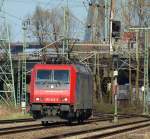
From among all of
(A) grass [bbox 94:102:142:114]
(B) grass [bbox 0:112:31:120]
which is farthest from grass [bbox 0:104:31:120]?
(A) grass [bbox 94:102:142:114]

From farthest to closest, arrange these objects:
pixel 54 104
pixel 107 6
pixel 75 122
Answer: pixel 107 6 → pixel 75 122 → pixel 54 104

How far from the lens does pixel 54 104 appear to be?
33.4 meters

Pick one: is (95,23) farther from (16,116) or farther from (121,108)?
(16,116)

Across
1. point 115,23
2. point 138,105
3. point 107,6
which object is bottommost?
point 138,105

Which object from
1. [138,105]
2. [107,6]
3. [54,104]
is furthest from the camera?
[138,105]

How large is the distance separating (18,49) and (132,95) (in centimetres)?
4042

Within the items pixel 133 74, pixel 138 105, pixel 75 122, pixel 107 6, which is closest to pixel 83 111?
pixel 75 122

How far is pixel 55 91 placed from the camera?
Answer: 3356cm

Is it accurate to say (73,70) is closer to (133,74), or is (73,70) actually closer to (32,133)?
(32,133)

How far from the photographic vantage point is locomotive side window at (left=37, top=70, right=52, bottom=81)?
1335 inches

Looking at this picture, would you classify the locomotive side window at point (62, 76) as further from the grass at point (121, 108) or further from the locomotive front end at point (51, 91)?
the grass at point (121, 108)

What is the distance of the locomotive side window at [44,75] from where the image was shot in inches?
1335

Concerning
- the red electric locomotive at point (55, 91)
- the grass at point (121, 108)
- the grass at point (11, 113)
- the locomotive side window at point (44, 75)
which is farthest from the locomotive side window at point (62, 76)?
the grass at point (121, 108)

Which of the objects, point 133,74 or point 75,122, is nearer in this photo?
point 75,122
